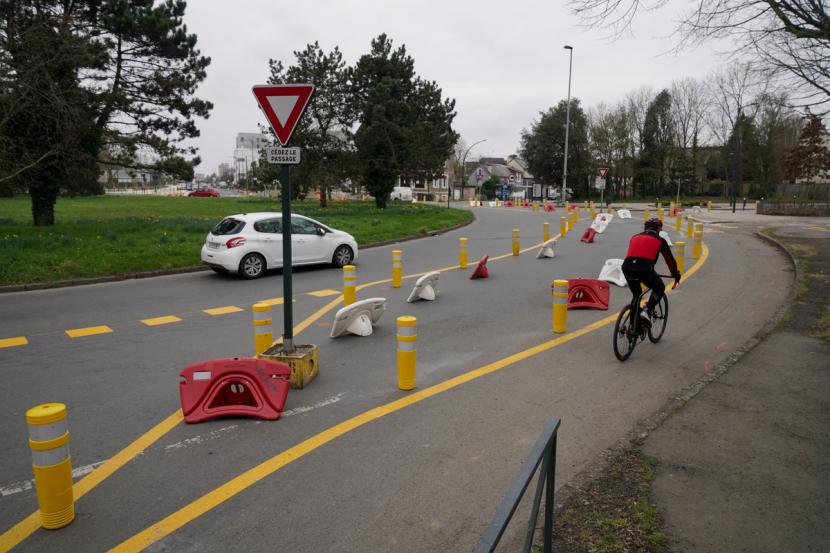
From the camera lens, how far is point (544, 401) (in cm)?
582

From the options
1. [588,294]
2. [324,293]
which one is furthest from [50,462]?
[588,294]

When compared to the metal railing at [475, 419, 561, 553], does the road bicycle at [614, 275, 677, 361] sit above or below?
below

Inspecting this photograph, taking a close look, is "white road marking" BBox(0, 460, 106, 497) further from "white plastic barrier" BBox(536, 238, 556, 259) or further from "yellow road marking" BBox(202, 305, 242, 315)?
"white plastic barrier" BBox(536, 238, 556, 259)

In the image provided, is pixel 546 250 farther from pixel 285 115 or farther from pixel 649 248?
pixel 285 115

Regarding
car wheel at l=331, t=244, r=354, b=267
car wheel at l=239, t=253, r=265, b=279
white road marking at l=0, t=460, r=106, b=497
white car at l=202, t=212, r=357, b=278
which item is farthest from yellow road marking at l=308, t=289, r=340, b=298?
Result: white road marking at l=0, t=460, r=106, b=497

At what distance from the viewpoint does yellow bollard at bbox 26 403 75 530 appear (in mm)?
3604

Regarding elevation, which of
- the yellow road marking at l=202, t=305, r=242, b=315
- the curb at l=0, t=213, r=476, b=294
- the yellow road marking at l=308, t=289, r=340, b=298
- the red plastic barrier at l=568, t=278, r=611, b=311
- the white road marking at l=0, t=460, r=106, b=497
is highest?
the red plastic barrier at l=568, t=278, r=611, b=311

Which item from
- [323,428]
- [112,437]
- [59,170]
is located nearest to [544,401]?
[323,428]

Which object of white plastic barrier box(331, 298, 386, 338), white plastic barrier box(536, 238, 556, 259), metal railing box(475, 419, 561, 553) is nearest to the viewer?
metal railing box(475, 419, 561, 553)

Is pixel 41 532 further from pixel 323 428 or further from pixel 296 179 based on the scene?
pixel 296 179

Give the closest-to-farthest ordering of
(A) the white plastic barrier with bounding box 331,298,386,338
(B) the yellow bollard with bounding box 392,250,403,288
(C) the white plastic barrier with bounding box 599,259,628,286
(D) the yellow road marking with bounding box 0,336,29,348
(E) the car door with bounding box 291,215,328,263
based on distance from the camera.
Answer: (D) the yellow road marking with bounding box 0,336,29,348 < (A) the white plastic barrier with bounding box 331,298,386,338 < (B) the yellow bollard with bounding box 392,250,403,288 < (C) the white plastic barrier with bounding box 599,259,628,286 < (E) the car door with bounding box 291,215,328,263

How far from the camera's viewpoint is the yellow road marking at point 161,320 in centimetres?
923

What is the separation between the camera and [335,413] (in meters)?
5.47

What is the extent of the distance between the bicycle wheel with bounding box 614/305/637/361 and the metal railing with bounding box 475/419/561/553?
4337 mm
